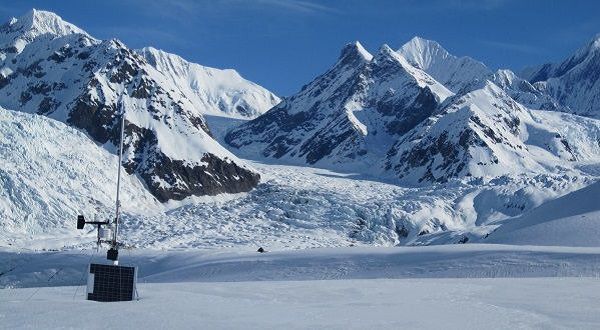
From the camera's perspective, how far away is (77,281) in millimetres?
58281

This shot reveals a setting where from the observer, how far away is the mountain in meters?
138

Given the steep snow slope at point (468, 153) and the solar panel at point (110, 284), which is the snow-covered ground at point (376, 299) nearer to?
the solar panel at point (110, 284)

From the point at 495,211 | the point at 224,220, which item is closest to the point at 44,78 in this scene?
the point at 224,220

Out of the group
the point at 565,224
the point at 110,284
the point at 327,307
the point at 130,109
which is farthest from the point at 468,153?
the point at 327,307

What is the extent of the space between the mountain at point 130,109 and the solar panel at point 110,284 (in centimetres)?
10738

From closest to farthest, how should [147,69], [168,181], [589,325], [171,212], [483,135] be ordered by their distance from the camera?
[589,325]
[171,212]
[168,181]
[147,69]
[483,135]

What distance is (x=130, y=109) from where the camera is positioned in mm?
144750

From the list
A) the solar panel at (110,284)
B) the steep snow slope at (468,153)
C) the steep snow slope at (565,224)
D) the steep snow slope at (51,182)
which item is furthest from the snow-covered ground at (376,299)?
the steep snow slope at (468,153)

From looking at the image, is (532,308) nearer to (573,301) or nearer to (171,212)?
(573,301)

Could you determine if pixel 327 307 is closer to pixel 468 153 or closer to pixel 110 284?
pixel 110 284

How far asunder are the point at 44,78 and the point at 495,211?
9263 cm

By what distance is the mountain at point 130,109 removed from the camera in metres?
138

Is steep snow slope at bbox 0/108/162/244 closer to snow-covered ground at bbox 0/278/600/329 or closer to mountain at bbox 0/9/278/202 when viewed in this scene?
mountain at bbox 0/9/278/202

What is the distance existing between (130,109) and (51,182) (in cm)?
4200
